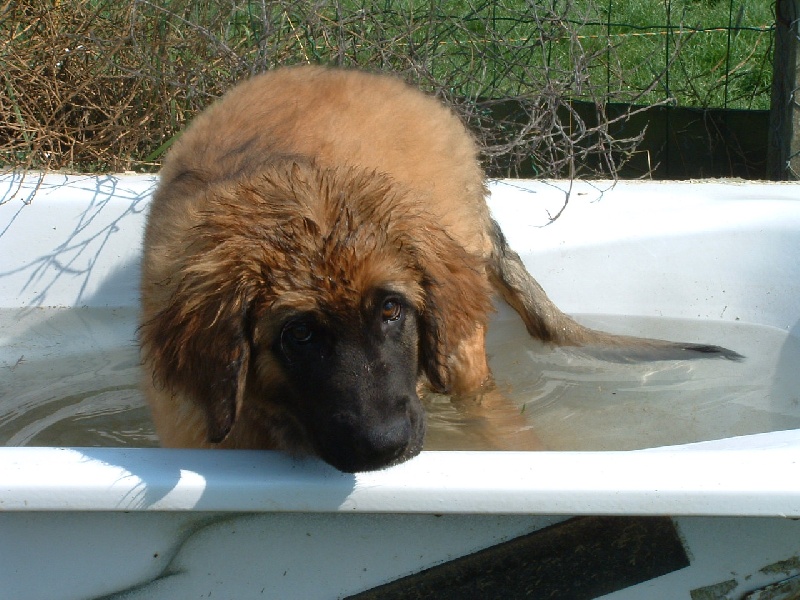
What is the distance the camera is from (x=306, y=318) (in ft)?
7.63

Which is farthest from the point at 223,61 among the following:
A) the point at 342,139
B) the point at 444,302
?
the point at 444,302

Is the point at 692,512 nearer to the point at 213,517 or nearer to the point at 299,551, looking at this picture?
the point at 299,551

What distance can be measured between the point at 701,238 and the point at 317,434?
2772 mm

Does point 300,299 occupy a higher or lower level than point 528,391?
higher

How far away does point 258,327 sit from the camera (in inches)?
93.4

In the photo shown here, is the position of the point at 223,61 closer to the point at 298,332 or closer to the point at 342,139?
the point at 342,139

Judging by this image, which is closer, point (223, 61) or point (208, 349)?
point (208, 349)

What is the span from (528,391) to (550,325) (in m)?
0.32

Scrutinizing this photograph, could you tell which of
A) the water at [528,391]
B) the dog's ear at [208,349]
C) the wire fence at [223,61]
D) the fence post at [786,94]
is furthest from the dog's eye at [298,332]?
the fence post at [786,94]

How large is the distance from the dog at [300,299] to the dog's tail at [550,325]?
695 mm

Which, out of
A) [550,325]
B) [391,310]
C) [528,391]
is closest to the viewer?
[391,310]

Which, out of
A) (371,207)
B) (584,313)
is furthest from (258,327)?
(584,313)

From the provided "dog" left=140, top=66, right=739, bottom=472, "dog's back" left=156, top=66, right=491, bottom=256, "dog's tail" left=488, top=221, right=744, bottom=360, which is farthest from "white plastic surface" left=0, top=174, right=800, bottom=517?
"dog" left=140, top=66, right=739, bottom=472

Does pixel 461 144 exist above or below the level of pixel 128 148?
above
